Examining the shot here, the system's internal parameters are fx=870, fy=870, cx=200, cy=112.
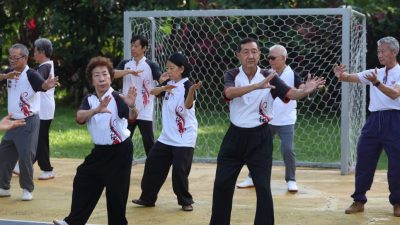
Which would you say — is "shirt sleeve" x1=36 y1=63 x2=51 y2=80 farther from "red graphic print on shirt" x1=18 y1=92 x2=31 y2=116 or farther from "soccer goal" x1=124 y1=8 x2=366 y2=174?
"soccer goal" x1=124 y1=8 x2=366 y2=174

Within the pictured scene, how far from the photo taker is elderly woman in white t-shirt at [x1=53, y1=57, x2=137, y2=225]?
7617 mm

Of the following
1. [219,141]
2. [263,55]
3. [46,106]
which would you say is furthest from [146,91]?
[263,55]

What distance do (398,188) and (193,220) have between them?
6.82 ft

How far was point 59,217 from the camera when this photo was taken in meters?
8.70

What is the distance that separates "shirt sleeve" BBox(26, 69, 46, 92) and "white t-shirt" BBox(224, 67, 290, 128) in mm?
2576

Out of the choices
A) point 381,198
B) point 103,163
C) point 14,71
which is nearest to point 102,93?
point 103,163

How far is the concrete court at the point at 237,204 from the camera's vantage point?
8.57 m

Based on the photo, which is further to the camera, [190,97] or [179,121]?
[179,121]

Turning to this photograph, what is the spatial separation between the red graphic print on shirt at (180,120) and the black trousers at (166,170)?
202 millimetres

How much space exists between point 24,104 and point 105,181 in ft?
7.53

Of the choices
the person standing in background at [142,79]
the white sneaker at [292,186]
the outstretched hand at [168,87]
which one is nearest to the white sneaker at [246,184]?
the white sneaker at [292,186]


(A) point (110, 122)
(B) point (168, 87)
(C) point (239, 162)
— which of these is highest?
(B) point (168, 87)

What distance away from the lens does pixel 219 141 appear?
14.3 m

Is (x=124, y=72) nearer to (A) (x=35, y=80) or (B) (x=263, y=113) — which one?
(A) (x=35, y=80)
